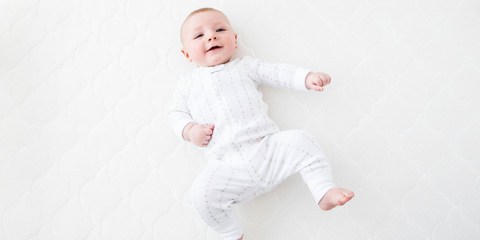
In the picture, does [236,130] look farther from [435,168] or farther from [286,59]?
[435,168]

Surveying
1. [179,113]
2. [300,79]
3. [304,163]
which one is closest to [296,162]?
[304,163]

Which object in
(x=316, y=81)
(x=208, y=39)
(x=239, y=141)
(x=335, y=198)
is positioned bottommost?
(x=335, y=198)

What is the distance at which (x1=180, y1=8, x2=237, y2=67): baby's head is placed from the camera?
1067 millimetres

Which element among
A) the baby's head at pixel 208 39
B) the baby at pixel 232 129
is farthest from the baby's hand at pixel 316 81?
the baby's head at pixel 208 39

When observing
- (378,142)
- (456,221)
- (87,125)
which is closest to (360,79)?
(378,142)

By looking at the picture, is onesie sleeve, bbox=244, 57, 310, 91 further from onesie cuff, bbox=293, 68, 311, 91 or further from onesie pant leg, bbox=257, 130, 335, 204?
onesie pant leg, bbox=257, 130, 335, 204

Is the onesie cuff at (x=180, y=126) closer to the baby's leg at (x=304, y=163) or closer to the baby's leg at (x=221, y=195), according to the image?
the baby's leg at (x=221, y=195)

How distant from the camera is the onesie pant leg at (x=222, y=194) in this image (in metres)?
0.94

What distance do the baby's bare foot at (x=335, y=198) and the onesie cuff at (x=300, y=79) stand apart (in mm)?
301

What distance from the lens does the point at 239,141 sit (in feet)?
3.27

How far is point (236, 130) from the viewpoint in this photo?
3.30 feet

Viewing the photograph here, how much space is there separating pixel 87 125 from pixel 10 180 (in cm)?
27

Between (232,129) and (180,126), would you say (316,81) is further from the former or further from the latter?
(180,126)

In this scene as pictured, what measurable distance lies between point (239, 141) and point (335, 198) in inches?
11.3
